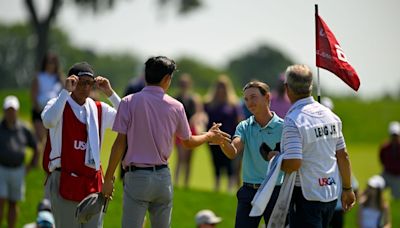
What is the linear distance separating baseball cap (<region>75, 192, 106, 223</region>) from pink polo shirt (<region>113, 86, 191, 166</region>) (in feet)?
1.41

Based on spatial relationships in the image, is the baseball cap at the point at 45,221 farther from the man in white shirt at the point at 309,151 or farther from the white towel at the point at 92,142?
the man in white shirt at the point at 309,151

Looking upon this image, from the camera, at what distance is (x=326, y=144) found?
402 inches

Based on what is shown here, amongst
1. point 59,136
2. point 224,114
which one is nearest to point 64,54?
point 224,114

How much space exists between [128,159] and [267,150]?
1388mm

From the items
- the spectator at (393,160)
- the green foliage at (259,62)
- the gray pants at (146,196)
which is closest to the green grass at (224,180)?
the spectator at (393,160)

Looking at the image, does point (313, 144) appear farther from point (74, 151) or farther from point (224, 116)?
point (224, 116)

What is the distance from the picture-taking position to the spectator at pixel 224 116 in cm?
2012

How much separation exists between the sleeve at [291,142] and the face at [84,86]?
2.01 m

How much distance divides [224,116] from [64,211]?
951 centimetres

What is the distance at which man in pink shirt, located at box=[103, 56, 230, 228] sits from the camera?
34.1 feet

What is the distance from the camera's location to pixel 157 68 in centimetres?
1048

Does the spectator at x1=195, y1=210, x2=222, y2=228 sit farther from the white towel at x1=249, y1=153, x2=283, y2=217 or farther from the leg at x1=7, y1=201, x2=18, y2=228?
the white towel at x1=249, y1=153, x2=283, y2=217

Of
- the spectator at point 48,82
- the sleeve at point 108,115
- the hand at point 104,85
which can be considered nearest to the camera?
the sleeve at point 108,115

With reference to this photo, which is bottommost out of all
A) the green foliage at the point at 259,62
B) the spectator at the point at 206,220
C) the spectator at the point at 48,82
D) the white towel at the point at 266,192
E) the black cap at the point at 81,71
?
the green foliage at the point at 259,62
